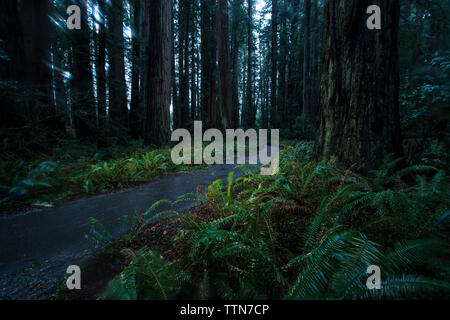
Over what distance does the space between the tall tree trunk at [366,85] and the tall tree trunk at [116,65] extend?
24.2 feet

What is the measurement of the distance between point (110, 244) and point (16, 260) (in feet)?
2.28

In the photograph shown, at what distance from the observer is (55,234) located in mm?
1976

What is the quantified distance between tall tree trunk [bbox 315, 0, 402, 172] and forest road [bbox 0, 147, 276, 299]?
2331 millimetres

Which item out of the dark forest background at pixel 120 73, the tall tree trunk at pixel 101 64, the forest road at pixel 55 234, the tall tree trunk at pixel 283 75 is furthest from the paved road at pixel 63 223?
the tall tree trunk at pixel 283 75

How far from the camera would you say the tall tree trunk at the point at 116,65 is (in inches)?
321

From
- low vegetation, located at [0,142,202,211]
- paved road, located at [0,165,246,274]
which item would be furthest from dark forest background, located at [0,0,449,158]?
paved road, located at [0,165,246,274]

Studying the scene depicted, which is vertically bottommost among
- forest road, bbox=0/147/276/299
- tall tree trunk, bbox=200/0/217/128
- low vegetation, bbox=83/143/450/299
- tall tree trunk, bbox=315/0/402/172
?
forest road, bbox=0/147/276/299

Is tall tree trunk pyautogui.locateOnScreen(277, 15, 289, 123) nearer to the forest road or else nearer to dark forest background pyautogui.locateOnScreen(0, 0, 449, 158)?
dark forest background pyautogui.locateOnScreen(0, 0, 449, 158)

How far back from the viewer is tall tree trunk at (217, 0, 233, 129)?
29.6ft

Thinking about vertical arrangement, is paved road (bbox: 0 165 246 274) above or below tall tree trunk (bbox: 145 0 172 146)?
below

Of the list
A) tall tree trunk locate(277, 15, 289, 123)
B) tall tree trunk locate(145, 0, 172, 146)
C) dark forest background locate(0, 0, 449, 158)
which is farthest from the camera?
tall tree trunk locate(277, 15, 289, 123)

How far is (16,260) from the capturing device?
154 cm
